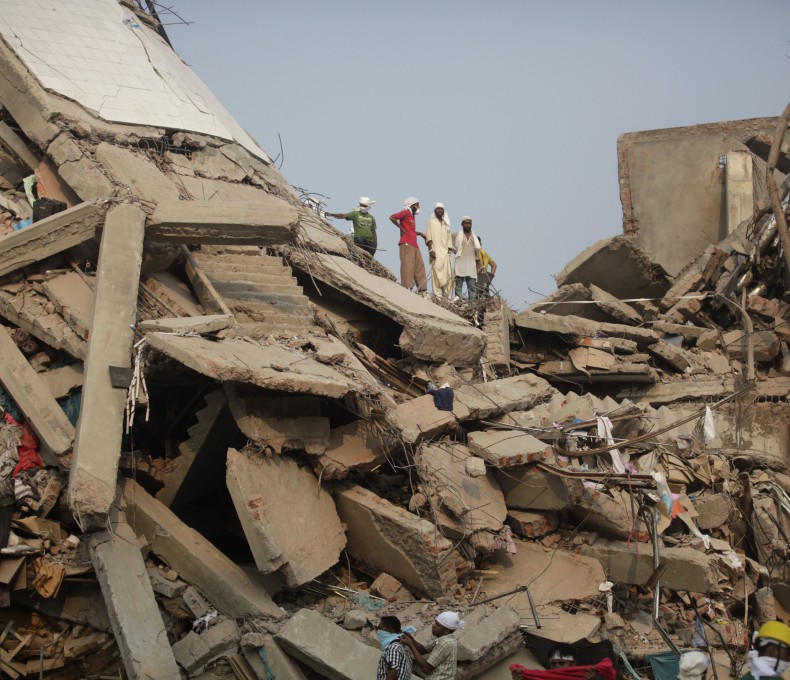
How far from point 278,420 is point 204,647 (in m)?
1.86

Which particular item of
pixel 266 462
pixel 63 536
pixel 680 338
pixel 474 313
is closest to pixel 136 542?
pixel 63 536

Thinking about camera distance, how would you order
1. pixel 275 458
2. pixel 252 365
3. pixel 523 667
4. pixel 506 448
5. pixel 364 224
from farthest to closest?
pixel 364 224, pixel 506 448, pixel 275 458, pixel 252 365, pixel 523 667

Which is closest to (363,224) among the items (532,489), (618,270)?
(618,270)

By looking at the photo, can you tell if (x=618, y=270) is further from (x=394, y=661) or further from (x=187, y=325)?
(x=394, y=661)

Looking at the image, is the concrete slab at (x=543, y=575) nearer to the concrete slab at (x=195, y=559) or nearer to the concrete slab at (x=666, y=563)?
the concrete slab at (x=666, y=563)

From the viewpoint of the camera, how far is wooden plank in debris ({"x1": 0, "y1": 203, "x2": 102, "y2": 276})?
895cm

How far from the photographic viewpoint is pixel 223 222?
28.5 ft

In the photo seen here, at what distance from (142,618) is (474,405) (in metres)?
3.64

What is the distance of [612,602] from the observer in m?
8.20

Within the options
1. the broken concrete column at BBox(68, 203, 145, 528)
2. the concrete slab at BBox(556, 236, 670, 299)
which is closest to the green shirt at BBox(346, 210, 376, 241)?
the concrete slab at BBox(556, 236, 670, 299)

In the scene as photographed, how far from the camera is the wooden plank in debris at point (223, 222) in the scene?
28.5 ft

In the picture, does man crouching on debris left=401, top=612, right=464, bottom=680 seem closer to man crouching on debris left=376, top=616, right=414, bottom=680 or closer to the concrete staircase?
man crouching on debris left=376, top=616, right=414, bottom=680

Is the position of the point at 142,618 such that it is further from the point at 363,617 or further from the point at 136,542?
the point at 363,617

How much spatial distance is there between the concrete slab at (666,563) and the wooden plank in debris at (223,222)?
3.99m
